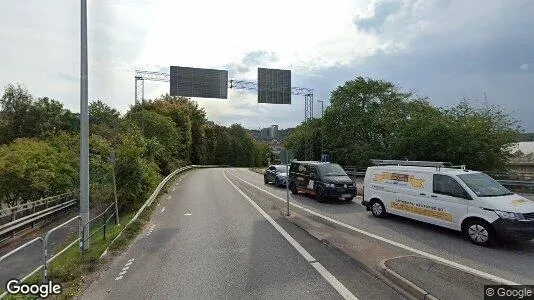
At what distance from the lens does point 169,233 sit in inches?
478

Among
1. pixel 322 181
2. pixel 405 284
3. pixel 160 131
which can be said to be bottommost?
pixel 405 284

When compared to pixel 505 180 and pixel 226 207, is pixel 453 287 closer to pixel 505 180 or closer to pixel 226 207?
pixel 226 207

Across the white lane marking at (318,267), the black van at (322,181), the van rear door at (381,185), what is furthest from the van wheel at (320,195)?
the white lane marking at (318,267)

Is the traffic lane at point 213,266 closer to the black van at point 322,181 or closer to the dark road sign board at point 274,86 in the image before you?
the black van at point 322,181

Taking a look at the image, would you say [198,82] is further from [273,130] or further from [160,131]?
[273,130]

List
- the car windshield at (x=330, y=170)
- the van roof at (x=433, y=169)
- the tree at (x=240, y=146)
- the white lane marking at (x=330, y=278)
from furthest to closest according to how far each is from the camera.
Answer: the tree at (x=240, y=146) < the car windshield at (x=330, y=170) < the van roof at (x=433, y=169) < the white lane marking at (x=330, y=278)

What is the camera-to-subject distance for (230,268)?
8.12 m

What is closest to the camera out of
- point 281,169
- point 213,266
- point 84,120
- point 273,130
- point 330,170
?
point 213,266

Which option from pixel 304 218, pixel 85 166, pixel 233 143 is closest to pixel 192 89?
pixel 304 218

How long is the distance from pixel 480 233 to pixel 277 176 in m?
18.1

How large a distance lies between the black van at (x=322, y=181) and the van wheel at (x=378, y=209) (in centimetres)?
372

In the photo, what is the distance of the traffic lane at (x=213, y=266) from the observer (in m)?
6.73

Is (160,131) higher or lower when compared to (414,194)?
higher

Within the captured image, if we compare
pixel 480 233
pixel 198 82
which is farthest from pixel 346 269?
pixel 198 82
